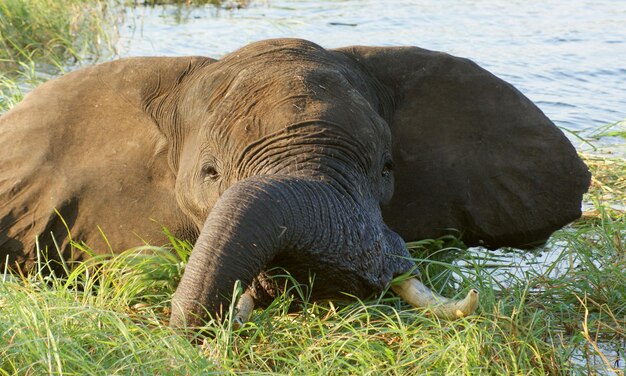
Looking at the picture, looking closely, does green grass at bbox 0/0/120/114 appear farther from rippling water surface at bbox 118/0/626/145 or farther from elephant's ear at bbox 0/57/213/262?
elephant's ear at bbox 0/57/213/262

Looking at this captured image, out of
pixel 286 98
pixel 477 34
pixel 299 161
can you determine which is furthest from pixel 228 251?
pixel 477 34

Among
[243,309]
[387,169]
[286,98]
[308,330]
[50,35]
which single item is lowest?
[50,35]

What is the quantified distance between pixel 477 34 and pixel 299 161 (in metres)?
7.93

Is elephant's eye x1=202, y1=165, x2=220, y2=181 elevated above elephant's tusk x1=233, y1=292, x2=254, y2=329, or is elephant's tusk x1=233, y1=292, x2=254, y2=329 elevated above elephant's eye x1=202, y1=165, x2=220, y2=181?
elephant's eye x1=202, y1=165, x2=220, y2=181

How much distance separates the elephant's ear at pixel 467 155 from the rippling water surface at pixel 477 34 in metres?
3.40

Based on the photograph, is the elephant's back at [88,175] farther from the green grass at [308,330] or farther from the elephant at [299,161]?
the green grass at [308,330]

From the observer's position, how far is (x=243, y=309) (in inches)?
167

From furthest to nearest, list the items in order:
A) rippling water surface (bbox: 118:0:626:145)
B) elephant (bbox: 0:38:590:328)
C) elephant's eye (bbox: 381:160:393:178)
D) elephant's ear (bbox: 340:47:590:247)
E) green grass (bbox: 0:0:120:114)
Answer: rippling water surface (bbox: 118:0:626:145), green grass (bbox: 0:0:120:114), elephant's ear (bbox: 340:47:590:247), elephant's eye (bbox: 381:160:393:178), elephant (bbox: 0:38:590:328)

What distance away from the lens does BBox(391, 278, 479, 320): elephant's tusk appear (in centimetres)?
427

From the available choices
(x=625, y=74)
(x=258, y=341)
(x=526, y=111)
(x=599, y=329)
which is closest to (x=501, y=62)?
(x=625, y=74)

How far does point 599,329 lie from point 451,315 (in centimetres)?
82

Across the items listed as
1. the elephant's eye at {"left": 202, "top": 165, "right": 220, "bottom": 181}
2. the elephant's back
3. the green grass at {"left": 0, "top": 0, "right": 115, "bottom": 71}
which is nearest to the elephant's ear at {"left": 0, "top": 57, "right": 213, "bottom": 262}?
the elephant's back

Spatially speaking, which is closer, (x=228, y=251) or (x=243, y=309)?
(x=228, y=251)

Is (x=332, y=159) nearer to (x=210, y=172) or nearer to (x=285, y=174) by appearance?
(x=285, y=174)
